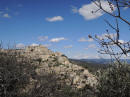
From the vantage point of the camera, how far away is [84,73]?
41.0ft

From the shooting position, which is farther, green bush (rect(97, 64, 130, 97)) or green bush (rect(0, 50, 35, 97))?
green bush (rect(0, 50, 35, 97))

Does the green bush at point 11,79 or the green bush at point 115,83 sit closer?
the green bush at point 115,83

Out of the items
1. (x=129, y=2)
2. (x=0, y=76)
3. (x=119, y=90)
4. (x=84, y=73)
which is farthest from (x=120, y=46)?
(x=84, y=73)

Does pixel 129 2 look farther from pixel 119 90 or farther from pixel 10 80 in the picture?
pixel 10 80

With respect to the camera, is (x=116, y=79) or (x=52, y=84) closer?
(x=116, y=79)

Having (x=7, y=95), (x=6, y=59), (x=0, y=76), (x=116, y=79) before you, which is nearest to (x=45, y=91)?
(x=7, y=95)

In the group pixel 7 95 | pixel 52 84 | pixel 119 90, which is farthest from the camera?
pixel 52 84

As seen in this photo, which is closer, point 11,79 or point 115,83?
point 115,83

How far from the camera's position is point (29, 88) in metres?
8.34

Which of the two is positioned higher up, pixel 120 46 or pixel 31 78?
pixel 120 46

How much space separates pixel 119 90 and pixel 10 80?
509 centimetres

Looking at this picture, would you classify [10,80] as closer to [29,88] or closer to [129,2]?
[29,88]

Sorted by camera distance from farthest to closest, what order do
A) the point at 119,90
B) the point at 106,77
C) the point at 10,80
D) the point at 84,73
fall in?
the point at 84,73 → the point at 10,80 → the point at 106,77 → the point at 119,90

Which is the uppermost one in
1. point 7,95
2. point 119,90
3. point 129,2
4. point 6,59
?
point 129,2
